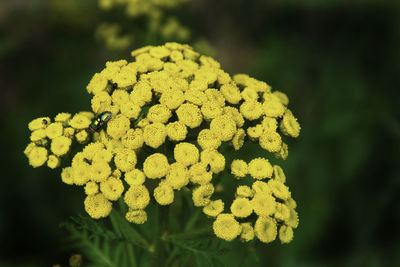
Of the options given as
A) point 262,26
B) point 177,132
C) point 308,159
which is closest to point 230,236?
point 177,132

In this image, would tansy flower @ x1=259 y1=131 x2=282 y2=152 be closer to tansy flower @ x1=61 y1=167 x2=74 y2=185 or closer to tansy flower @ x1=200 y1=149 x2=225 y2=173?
tansy flower @ x1=200 y1=149 x2=225 y2=173

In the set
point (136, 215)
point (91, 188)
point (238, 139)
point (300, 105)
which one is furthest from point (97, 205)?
point (300, 105)

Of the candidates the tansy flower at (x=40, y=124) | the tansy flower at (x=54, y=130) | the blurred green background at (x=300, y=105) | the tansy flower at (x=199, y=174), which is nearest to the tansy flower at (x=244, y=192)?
the tansy flower at (x=199, y=174)

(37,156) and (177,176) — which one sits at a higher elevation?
(177,176)

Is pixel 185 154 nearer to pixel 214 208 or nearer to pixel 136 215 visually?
pixel 214 208

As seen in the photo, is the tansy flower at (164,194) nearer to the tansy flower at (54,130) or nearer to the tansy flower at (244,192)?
the tansy flower at (244,192)

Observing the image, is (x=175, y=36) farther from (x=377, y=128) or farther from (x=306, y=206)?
(x=377, y=128)
